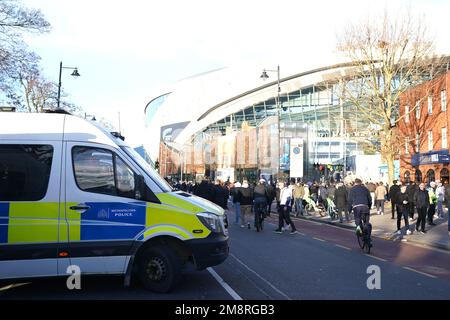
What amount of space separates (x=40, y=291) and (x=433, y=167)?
34.7 meters

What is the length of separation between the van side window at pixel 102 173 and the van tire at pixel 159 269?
0.86 metres

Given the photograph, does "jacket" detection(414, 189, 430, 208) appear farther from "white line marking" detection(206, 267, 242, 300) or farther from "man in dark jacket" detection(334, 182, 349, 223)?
"white line marking" detection(206, 267, 242, 300)

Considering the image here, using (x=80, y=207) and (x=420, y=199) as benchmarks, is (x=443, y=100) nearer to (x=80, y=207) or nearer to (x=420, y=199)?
(x=420, y=199)

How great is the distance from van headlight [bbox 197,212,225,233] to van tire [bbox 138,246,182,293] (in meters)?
0.62

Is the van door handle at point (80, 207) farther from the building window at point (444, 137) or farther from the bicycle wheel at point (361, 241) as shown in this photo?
the building window at point (444, 137)

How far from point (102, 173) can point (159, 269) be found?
5.11 feet

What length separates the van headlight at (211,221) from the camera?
720cm

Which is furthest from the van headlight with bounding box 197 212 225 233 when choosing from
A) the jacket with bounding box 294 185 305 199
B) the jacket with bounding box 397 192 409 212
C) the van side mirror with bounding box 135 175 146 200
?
the jacket with bounding box 294 185 305 199

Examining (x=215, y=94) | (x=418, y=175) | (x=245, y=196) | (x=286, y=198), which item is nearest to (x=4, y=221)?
(x=286, y=198)

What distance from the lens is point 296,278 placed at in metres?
8.38

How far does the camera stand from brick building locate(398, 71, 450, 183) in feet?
117

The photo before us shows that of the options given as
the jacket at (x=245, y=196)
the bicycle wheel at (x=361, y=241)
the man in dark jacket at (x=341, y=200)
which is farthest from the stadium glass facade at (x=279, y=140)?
the bicycle wheel at (x=361, y=241)

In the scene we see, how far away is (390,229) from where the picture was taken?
60.6ft
